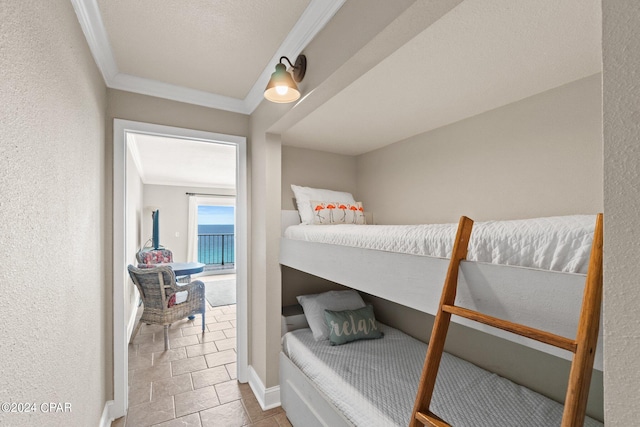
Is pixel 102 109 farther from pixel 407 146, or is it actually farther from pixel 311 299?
pixel 407 146

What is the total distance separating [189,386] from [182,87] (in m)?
2.60

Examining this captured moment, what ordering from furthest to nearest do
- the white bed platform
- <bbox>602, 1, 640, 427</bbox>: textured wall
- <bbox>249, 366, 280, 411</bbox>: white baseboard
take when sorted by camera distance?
<bbox>249, 366, 280, 411</bbox>: white baseboard < the white bed platform < <bbox>602, 1, 640, 427</bbox>: textured wall

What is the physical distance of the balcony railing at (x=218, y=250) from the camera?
8898 millimetres

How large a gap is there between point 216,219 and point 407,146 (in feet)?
24.2

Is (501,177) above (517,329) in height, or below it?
above

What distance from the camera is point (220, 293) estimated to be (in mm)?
Answer: 6199

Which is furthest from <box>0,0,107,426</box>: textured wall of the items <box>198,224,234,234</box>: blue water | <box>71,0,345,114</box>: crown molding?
<box>198,224,234,234</box>: blue water

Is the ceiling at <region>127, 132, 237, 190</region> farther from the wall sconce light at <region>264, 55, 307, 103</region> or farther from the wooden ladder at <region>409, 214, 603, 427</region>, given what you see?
the wooden ladder at <region>409, 214, 603, 427</region>

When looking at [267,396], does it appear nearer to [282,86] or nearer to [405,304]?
[405,304]

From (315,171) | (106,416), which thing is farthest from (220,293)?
(315,171)

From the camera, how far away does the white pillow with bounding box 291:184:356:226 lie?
8.77ft

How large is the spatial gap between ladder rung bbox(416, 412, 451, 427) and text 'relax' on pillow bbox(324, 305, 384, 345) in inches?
53.4

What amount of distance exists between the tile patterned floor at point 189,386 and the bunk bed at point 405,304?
403 mm

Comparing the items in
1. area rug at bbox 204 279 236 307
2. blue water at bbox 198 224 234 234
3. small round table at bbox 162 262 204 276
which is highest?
blue water at bbox 198 224 234 234
